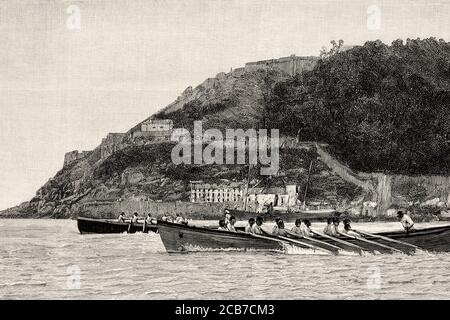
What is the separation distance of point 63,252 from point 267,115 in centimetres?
796

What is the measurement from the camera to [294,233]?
21.9 meters

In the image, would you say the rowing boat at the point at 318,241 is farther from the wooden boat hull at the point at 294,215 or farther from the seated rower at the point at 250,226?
the wooden boat hull at the point at 294,215

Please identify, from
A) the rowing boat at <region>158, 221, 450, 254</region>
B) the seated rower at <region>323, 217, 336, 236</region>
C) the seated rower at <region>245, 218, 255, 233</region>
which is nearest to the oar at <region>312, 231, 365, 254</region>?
the rowing boat at <region>158, 221, 450, 254</region>

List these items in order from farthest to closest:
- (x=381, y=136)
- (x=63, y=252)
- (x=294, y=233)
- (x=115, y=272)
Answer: (x=381, y=136)
(x=63, y=252)
(x=294, y=233)
(x=115, y=272)

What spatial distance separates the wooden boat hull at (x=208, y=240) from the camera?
2166 cm

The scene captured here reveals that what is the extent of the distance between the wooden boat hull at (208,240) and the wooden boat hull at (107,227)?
18.4 feet

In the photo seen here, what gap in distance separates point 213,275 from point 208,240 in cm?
317

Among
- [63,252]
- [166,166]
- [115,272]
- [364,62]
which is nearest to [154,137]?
[166,166]

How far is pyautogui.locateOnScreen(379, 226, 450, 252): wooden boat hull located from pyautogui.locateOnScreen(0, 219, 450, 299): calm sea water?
0.28 metres

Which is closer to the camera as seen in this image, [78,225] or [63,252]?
[63,252]

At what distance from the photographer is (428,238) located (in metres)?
21.5

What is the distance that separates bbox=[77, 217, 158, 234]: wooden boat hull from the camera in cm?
2745

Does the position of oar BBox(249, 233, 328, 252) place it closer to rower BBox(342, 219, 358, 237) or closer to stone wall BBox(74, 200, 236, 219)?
rower BBox(342, 219, 358, 237)

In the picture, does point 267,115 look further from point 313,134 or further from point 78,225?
point 78,225
